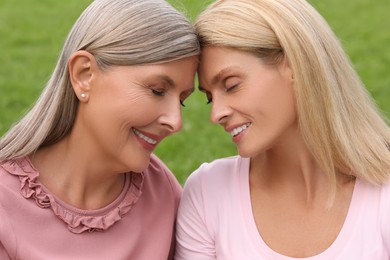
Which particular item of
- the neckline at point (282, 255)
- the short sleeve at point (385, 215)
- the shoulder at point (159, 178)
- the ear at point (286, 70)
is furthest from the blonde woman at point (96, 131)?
the short sleeve at point (385, 215)

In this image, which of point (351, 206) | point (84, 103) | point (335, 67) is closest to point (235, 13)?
point (335, 67)

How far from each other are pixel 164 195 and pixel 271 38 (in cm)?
89

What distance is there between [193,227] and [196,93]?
4.43 m

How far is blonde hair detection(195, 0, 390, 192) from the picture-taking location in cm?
336

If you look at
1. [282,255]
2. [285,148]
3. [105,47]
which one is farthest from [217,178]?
[105,47]

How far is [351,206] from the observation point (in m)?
3.54

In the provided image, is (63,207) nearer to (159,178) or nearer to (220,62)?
(159,178)

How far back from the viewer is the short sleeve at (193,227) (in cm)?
368

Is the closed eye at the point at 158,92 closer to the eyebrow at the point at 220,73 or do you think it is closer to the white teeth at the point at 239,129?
the eyebrow at the point at 220,73

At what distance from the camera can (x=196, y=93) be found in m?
8.05

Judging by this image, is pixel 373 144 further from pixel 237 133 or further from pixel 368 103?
pixel 237 133

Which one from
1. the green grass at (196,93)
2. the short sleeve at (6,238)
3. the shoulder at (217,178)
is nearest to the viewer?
the short sleeve at (6,238)

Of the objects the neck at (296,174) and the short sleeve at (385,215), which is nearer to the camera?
the short sleeve at (385,215)

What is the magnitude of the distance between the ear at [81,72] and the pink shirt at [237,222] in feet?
2.34
